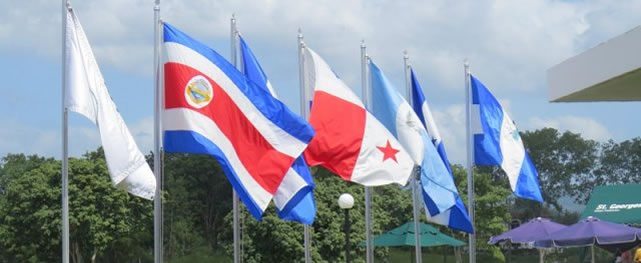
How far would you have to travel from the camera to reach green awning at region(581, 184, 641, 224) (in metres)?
27.8

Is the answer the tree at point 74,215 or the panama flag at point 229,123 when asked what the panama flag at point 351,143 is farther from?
the tree at point 74,215

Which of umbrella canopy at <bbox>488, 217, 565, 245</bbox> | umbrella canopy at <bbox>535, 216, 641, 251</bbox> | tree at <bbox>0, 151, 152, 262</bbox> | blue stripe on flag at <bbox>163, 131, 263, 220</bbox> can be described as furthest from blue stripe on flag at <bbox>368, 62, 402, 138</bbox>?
tree at <bbox>0, 151, 152, 262</bbox>

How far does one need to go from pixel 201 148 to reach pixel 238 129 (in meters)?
0.77

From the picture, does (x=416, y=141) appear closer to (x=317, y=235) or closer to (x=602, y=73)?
(x=602, y=73)

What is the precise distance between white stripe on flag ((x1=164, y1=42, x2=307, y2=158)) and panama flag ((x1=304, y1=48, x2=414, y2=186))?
1.75 meters

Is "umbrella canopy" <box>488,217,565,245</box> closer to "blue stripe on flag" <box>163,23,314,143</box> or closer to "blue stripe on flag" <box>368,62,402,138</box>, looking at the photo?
"blue stripe on flag" <box>368,62,402,138</box>

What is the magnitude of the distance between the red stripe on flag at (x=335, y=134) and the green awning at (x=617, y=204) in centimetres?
1051

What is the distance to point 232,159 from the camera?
57.3ft

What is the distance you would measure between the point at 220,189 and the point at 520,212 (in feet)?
109

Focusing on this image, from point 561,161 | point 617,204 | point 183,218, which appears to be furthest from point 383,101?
point 561,161

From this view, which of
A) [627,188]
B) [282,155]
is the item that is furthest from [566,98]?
[627,188]

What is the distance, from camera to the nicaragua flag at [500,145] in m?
24.8

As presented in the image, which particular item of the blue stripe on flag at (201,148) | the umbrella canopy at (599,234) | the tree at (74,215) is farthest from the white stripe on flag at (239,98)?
the tree at (74,215)

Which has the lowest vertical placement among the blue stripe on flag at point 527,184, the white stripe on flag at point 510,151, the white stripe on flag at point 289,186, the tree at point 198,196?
the white stripe on flag at point 289,186
